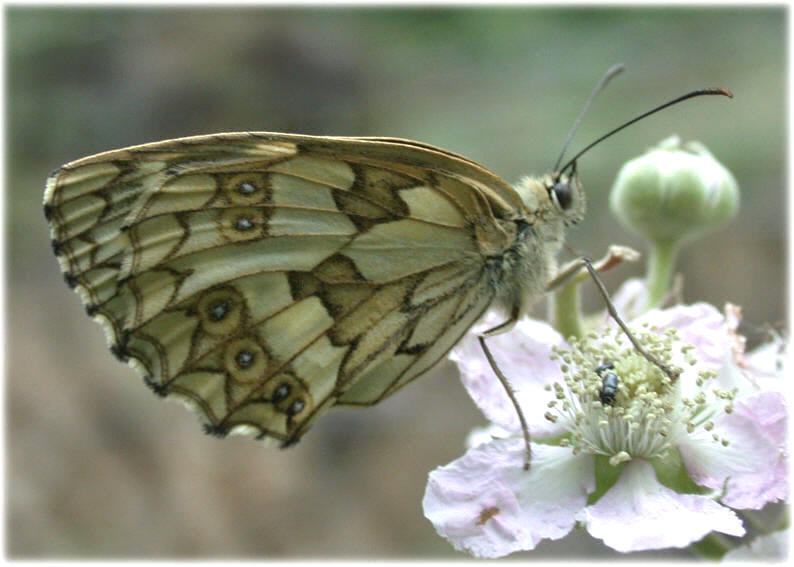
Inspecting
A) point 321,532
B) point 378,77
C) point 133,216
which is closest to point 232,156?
point 133,216

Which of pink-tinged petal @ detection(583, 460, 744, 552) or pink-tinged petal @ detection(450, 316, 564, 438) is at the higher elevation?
pink-tinged petal @ detection(450, 316, 564, 438)

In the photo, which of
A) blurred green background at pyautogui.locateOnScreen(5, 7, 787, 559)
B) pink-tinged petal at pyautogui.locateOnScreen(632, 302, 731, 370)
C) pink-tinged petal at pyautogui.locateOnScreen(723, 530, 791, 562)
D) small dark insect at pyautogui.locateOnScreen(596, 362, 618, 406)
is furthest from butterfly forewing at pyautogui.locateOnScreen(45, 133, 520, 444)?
blurred green background at pyautogui.locateOnScreen(5, 7, 787, 559)

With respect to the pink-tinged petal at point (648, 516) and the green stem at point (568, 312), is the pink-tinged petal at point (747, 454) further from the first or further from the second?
the green stem at point (568, 312)

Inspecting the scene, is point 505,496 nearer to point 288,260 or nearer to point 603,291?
point 603,291

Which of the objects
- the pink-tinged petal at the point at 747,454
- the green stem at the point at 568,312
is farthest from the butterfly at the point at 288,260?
the pink-tinged petal at the point at 747,454

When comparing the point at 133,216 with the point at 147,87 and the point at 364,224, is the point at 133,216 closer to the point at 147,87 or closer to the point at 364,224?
the point at 364,224

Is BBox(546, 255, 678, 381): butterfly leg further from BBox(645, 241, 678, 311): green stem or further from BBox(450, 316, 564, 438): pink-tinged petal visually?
BBox(645, 241, 678, 311): green stem
